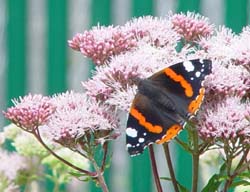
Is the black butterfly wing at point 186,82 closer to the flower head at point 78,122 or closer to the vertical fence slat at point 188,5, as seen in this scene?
the flower head at point 78,122

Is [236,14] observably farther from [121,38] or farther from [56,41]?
[121,38]

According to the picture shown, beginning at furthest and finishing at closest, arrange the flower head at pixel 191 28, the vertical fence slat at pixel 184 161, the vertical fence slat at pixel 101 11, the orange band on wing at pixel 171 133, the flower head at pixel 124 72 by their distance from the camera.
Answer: the vertical fence slat at pixel 101 11 → the vertical fence slat at pixel 184 161 → the flower head at pixel 191 28 → the flower head at pixel 124 72 → the orange band on wing at pixel 171 133

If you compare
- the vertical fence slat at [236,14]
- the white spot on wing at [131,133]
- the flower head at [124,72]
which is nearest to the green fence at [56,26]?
the vertical fence slat at [236,14]

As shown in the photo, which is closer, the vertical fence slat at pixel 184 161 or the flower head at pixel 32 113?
the flower head at pixel 32 113

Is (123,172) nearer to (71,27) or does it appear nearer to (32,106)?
(71,27)

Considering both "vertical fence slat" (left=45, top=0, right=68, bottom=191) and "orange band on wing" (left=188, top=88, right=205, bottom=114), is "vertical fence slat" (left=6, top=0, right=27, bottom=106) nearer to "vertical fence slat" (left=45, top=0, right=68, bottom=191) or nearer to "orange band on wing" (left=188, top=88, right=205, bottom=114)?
"vertical fence slat" (left=45, top=0, right=68, bottom=191)

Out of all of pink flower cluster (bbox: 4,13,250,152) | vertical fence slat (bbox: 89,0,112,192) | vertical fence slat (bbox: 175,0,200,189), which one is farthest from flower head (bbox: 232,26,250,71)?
vertical fence slat (bbox: 89,0,112,192)
